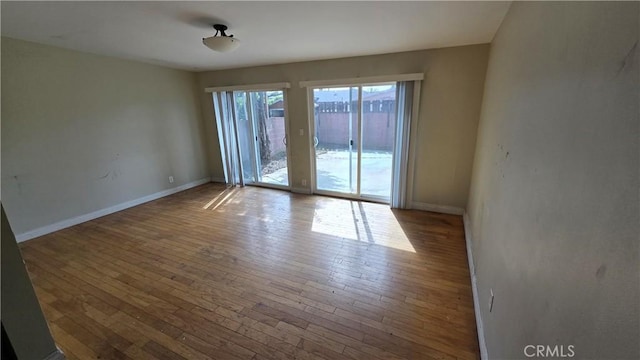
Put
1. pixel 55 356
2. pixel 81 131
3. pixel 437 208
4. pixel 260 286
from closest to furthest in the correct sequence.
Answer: pixel 55 356 < pixel 260 286 < pixel 81 131 < pixel 437 208

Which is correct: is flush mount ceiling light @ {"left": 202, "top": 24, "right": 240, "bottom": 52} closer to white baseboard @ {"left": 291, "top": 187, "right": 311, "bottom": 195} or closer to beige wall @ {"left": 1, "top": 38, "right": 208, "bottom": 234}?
beige wall @ {"left": 1, "top": 38, "right": 208, "bottom": 234}

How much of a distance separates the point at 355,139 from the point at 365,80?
0.91m

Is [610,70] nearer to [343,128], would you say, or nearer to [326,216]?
[326,216]

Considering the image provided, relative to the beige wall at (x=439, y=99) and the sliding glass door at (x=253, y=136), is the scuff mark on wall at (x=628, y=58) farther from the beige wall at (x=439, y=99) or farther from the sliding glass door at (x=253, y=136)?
the sliding glass door at (x=253, y=136)

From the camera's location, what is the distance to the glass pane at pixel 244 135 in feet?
16.2

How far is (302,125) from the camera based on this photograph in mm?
4398

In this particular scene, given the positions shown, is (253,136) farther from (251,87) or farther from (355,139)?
(355,139)

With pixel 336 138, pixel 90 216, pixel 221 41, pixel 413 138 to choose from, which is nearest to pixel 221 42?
pixel 221 41

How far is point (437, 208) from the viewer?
3764mm

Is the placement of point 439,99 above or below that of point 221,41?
below

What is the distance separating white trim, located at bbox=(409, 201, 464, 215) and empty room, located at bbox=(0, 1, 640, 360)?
2 cm

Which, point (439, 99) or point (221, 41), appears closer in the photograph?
point (221, 41)

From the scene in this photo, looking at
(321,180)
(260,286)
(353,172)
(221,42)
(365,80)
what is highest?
(221,42)

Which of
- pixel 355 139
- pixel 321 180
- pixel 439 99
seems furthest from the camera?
pixel 321 180
